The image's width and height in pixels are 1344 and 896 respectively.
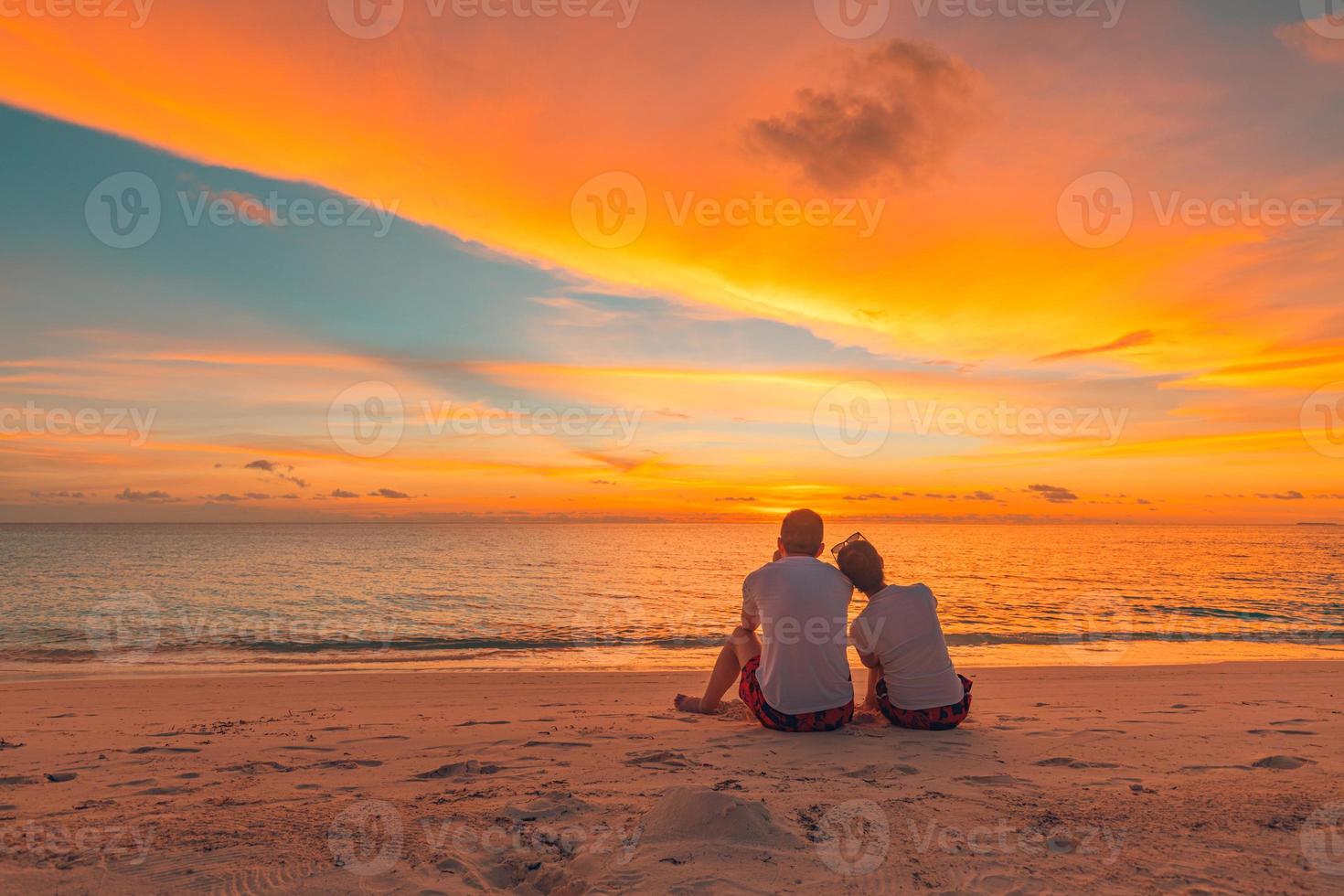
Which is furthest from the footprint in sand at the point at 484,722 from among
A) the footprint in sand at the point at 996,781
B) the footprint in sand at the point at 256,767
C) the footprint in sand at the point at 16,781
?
the footprint in sand at the point at 996,781

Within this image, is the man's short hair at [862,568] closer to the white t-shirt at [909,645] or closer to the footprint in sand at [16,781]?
the white t-shirt at [909,645]

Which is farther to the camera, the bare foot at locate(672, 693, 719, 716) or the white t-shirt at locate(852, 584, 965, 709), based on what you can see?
the bare foot at locate(672, 693, 719, 716)

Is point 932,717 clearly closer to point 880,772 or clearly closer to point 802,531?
point 880,772

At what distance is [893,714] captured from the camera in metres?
6.67

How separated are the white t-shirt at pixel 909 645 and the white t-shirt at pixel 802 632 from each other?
0.89 feet

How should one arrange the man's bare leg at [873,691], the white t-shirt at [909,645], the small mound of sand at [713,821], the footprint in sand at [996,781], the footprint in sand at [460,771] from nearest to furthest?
the small mound of sand at [713,821]
the footprint in sand at [996,781]
the footprint in sand at [460,771]
the white t-shirt at [909,645]
the man's bare leg at [873,691]

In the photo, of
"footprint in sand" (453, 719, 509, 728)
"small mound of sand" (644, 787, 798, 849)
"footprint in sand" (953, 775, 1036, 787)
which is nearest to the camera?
"small mound of sand" (644, 787, 798, 849)

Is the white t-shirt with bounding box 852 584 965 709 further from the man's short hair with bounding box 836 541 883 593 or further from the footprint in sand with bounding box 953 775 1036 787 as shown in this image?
the footprint in sand with bounding box 953 775 1036 787

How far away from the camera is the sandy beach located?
11.8 feet

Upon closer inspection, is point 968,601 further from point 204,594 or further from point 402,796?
point 204,594

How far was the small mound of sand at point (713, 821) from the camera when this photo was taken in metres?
3.96

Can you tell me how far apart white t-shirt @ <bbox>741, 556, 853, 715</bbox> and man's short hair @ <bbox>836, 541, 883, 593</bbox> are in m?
0.14

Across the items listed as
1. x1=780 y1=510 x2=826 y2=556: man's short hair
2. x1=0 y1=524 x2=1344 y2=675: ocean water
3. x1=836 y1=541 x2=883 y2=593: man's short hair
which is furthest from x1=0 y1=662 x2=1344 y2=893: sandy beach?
x1=0 y1=524 x2=1344 y2=675: ocean water

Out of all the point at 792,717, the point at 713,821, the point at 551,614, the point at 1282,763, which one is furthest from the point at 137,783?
the point at 551,614
